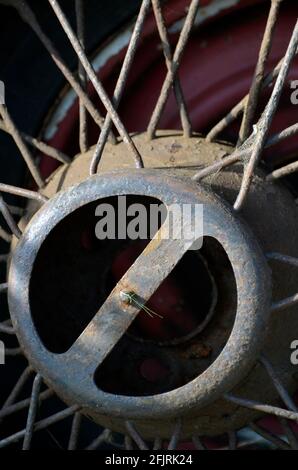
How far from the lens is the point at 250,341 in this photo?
949 mm

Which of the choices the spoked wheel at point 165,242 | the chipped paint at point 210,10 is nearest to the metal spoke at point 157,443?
the spoked wheel at point 165,242

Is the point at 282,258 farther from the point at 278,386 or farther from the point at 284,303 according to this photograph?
the point at 278,386

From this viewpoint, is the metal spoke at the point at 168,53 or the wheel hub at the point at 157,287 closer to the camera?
the wheel hub at the point at 157,287

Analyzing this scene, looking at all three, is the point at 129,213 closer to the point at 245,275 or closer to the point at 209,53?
the point at 245,275

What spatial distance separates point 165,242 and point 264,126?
0.59ft

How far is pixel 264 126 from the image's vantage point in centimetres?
95

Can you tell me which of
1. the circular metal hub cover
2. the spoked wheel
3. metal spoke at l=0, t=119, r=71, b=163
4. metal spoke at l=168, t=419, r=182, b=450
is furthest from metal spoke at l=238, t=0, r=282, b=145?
metal spoke at l=168, t=419, r=182, b=450

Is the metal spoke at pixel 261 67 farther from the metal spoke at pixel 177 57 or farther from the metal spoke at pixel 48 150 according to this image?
the metal spoke at pixel 48 150

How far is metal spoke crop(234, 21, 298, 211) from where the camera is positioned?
0.95 m

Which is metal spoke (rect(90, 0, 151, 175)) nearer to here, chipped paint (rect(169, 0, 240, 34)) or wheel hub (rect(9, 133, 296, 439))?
wheel hub (rect(9, 133, 296, 439))

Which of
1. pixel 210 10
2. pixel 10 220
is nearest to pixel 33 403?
pixel 10 220

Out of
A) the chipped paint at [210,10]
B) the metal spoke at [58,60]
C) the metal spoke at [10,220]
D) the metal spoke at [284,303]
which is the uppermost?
the chipped paint at [210,10]

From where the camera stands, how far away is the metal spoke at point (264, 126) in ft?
3.12

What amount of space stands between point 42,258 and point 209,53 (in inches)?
16.8
